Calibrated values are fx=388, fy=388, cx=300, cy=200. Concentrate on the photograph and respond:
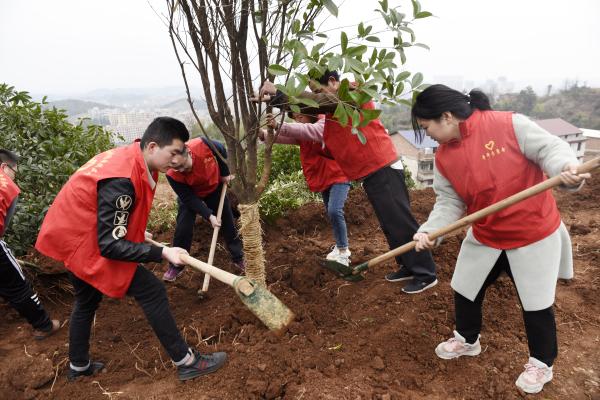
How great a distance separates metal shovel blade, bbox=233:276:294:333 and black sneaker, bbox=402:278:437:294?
138 centimetres

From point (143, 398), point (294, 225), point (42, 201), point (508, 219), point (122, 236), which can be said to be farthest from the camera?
point (294, 225)

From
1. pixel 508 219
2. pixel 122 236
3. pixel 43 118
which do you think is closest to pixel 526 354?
pixel 508 219

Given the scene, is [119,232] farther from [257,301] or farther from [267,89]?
[267,89]

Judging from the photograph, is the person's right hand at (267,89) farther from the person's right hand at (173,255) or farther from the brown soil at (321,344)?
the brown soil at (321,344)

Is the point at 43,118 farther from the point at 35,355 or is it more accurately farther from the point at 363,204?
the point at 363,204

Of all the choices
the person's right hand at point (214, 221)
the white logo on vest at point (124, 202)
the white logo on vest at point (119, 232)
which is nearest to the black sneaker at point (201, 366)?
the white logo on vest at point (119, 232)

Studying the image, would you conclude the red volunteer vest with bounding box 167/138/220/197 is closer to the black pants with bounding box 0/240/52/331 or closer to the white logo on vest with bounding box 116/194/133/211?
the white logo on vest with bounding box 116/194/133/211

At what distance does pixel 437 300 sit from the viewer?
2.97 metres

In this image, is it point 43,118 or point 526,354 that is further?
point 43,118

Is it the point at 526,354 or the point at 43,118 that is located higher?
the point at 43,118

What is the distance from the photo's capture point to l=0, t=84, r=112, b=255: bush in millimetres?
3539

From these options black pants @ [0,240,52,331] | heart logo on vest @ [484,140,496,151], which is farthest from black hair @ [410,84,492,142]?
black pants @ [0,240,52,331]

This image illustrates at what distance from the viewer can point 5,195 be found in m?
2.79

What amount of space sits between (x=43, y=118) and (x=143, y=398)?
311 cm
